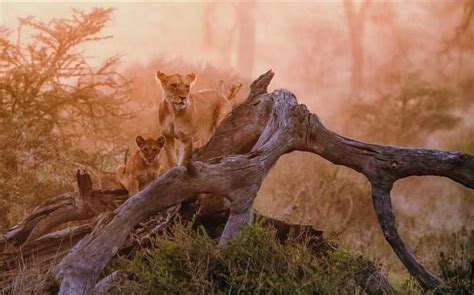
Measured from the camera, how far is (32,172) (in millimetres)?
8336

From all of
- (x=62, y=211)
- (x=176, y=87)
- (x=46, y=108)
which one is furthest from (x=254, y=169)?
(x=46, y=108)

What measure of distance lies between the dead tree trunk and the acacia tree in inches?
119

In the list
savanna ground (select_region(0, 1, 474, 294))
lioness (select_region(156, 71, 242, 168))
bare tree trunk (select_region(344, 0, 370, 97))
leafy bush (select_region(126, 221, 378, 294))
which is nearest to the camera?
leafy bush (select_region(126, 221, 378, 294))

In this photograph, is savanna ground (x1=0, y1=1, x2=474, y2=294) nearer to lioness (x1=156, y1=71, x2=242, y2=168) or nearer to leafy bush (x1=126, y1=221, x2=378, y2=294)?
leafy bush (x1=126, y1=221, x2=378, y2=294)

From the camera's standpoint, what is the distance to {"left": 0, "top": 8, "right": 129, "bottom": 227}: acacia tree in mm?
8336

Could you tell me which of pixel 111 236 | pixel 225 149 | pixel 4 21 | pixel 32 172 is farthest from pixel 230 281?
pixel 4 21

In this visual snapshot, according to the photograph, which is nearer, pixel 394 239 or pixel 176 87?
pixel 394 239

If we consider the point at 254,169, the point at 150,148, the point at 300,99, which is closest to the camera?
the point at 254,169

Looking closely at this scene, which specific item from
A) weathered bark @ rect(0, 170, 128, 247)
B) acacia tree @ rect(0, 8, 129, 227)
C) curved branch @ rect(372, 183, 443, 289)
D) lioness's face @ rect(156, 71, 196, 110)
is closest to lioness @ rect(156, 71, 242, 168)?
lioness's face @ rect(156, 71, 196, 110)

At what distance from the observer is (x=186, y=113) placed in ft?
19.1

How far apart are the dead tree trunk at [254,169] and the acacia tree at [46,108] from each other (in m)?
3.03

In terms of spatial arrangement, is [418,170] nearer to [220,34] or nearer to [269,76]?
[269,76]

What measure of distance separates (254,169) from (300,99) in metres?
9.25

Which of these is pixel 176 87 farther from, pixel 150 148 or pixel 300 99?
pixel 300 99
